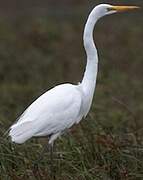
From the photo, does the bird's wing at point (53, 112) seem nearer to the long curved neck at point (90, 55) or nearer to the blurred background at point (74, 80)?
the long curved neck at point (90, 55)

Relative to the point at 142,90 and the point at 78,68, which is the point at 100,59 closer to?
the point at 78,68

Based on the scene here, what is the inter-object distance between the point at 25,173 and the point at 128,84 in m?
6.10

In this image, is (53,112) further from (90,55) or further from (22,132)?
(90,55)

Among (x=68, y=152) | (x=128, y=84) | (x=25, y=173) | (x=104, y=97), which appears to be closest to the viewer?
(x=25, y=173)

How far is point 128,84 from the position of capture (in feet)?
35.7

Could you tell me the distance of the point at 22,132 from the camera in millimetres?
5035

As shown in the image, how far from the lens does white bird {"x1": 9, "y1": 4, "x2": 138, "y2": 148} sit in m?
5.09

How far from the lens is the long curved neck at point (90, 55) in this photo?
5211mm

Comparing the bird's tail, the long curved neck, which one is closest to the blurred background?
→ the bird's tail

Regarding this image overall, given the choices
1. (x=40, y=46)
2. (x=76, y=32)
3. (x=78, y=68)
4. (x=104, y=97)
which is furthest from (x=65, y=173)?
(x=76, y=32)

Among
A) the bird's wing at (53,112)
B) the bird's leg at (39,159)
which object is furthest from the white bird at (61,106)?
the bird's leg at (39,159)

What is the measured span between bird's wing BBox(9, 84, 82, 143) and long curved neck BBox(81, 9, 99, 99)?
4.2 inches

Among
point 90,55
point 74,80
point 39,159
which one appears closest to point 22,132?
point 39,159

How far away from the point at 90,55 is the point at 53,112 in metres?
0.52
